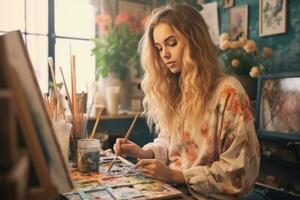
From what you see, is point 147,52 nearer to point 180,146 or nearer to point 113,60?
point 180,146

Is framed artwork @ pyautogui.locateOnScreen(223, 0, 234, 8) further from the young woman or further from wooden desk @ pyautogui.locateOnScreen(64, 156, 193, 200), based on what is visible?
wooden desk @ pyautogui.locateOnScreen(64, 156, 193, 200)

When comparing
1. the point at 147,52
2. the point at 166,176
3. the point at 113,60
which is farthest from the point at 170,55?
the point at 113,60

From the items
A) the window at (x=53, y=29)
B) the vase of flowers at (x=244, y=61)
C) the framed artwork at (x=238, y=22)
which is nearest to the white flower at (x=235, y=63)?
the vase of flowers at (x=244, y=61)

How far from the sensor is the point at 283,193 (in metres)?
1.63

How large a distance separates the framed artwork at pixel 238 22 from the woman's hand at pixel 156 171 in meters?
1.70

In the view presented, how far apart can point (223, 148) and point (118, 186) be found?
40cm

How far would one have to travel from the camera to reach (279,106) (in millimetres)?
1709

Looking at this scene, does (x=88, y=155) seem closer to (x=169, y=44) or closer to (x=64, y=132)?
(x=64, y=132)

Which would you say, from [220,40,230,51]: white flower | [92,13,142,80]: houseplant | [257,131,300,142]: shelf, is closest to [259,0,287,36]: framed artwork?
[220,40,230,51]: white flower

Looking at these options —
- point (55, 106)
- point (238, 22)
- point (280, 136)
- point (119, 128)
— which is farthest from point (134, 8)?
point (55, 106)

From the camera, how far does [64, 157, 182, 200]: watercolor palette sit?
0.69m

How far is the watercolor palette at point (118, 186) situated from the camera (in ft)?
2.28

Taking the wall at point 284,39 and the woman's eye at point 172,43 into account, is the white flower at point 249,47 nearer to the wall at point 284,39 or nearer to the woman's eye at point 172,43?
the wall at point 284,39

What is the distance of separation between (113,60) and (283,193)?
155 cm
